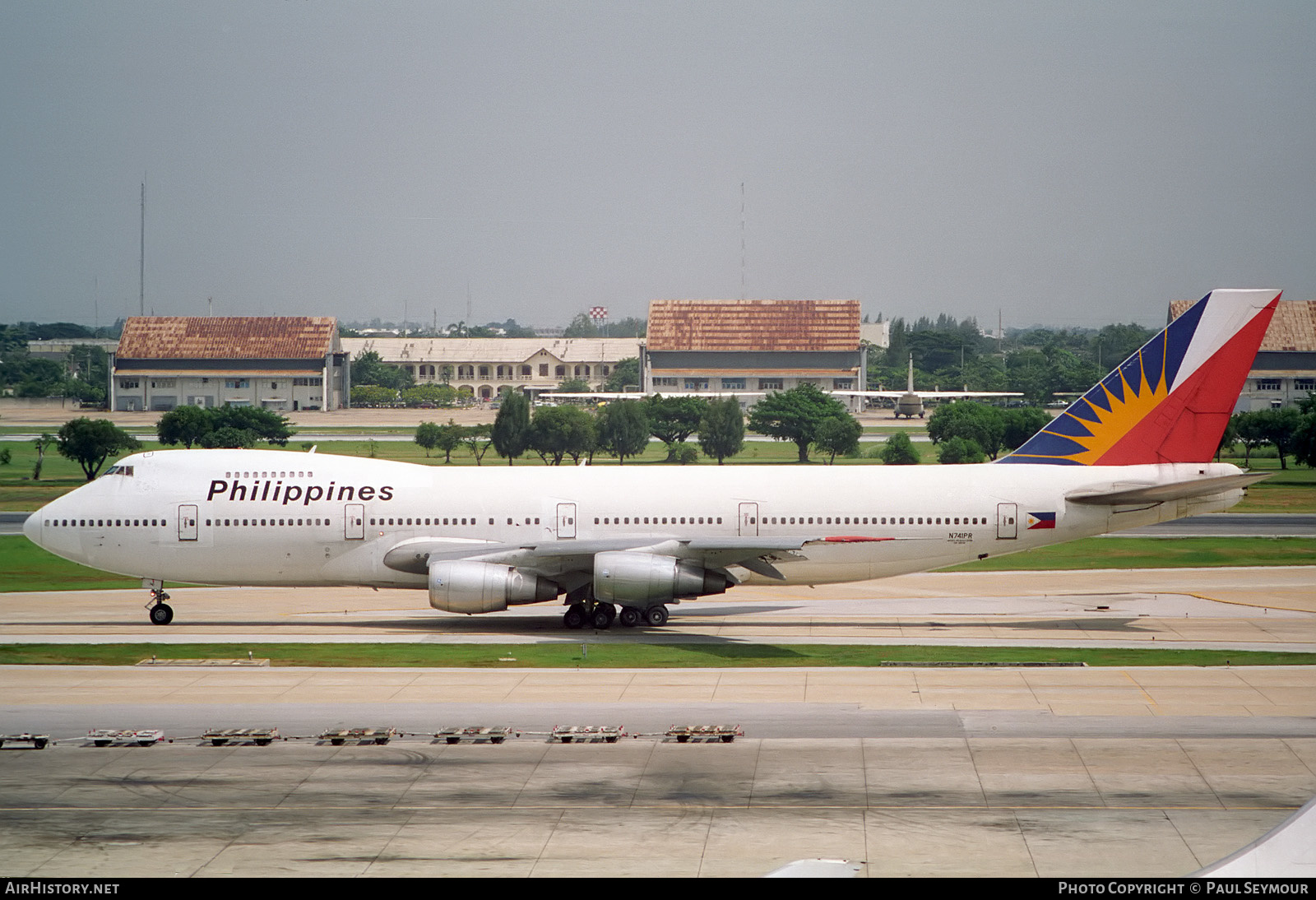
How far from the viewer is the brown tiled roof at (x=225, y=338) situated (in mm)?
146750

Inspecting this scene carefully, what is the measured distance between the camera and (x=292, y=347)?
149125mm

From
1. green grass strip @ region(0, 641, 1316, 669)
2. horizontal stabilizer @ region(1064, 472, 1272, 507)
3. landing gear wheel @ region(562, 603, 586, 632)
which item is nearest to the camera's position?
green grass strip @ region(0, 641, 1316, 669)

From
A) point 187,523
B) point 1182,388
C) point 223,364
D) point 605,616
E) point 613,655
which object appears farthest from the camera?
point 223,364

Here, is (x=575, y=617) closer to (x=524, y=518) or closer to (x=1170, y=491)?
(x=524, y=518)

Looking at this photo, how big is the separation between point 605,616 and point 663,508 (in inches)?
142

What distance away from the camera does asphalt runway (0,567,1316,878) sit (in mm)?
18156

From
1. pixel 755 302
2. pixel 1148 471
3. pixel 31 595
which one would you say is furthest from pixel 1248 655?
pixel 755 302

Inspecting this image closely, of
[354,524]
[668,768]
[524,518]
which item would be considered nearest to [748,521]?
[524,518]

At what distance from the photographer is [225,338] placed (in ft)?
A: 488

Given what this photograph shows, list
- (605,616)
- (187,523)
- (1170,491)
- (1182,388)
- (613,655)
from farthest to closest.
→ 1. (1182,388)
2. (187,523)
3. (605,616)
4. (1170,491)
5. (613,655)

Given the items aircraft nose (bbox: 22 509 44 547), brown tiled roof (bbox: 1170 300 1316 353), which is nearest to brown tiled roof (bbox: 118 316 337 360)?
brown tiled roof (bbox: 1170 300 1316 353)

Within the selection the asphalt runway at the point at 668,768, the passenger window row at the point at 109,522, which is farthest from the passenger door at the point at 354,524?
the passenger window row at the point at 109,522

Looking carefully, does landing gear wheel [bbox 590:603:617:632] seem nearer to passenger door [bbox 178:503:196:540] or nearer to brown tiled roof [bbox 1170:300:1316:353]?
passenger door [bbox 178:503:196:540]

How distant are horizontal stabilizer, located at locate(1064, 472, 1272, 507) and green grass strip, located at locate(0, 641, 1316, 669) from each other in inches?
218
